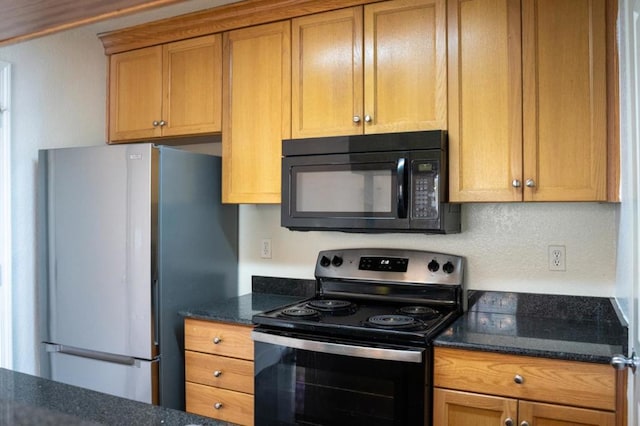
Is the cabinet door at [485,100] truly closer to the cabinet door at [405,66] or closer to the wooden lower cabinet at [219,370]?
the cabinet door at [405,66]

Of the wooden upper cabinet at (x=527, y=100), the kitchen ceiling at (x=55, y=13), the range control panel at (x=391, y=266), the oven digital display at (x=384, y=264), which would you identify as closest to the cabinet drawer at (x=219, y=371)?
the range control panel at (x=391, y=266)

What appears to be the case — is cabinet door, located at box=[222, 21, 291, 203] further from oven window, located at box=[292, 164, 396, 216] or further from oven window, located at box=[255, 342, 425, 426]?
oven window, located at box=[255, 342, 425, 426]

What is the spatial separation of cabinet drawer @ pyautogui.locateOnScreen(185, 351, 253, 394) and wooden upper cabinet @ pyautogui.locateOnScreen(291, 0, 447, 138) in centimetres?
109

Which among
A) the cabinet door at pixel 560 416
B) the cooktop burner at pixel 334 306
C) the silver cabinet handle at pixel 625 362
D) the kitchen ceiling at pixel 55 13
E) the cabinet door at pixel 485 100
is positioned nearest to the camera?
the kitchen ceiling at pixel 55 13

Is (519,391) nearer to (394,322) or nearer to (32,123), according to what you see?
(394,322)

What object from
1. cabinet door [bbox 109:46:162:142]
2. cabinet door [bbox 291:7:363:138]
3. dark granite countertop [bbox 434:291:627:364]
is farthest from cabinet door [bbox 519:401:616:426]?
cabinet door [bbox 109:46:162:142]

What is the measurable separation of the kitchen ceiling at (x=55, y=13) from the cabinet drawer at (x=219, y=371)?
161 cm

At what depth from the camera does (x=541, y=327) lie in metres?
1.98

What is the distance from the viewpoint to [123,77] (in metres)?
2.83

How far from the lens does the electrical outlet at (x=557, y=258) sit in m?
2.13

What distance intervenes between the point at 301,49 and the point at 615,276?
1689 mm

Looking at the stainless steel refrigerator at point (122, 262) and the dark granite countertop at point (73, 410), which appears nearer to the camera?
the dark granite countertop at point (73, 410)

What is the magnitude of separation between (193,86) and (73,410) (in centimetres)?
196

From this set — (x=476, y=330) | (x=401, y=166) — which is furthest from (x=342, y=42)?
(x=476, y=330)
